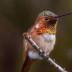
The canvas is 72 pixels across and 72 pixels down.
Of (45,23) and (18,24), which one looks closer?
(45,23)

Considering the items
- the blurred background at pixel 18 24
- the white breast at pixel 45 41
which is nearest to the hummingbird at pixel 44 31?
the white breast at pixel 45 41

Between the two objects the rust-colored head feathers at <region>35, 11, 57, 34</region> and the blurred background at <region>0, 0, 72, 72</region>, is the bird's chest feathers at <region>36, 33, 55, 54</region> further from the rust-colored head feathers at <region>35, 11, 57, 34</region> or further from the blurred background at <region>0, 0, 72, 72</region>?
the blurred background at <region>0, 0, 72, 72</region>

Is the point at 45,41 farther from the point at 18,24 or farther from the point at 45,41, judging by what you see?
→ the point at 18,24

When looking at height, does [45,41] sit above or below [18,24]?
below

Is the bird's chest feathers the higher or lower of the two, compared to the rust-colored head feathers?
lower

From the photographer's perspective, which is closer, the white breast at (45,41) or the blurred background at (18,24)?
the white breast at (45,41)

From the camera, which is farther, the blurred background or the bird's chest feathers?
the blurred background

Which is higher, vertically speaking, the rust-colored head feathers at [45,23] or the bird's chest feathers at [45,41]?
the rust-colored head feathers at [45,23]

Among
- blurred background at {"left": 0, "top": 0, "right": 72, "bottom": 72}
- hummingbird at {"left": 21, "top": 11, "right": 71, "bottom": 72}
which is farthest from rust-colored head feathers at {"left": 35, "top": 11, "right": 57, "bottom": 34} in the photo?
blurred background at {"left": 0, "top": 0, "right": 72, "bottom": 72}

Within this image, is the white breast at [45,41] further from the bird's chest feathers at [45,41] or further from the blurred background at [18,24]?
the blurred background at [18,24]

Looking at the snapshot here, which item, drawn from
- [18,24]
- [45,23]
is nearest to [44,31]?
[45,23]

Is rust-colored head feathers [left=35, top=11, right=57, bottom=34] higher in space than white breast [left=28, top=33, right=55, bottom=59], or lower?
higher

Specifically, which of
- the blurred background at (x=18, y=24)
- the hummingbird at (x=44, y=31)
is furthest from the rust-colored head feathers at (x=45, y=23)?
the blurred background at (x=18, y=24)

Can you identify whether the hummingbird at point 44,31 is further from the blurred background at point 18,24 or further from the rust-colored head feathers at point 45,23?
the blurred background at point 18,24
